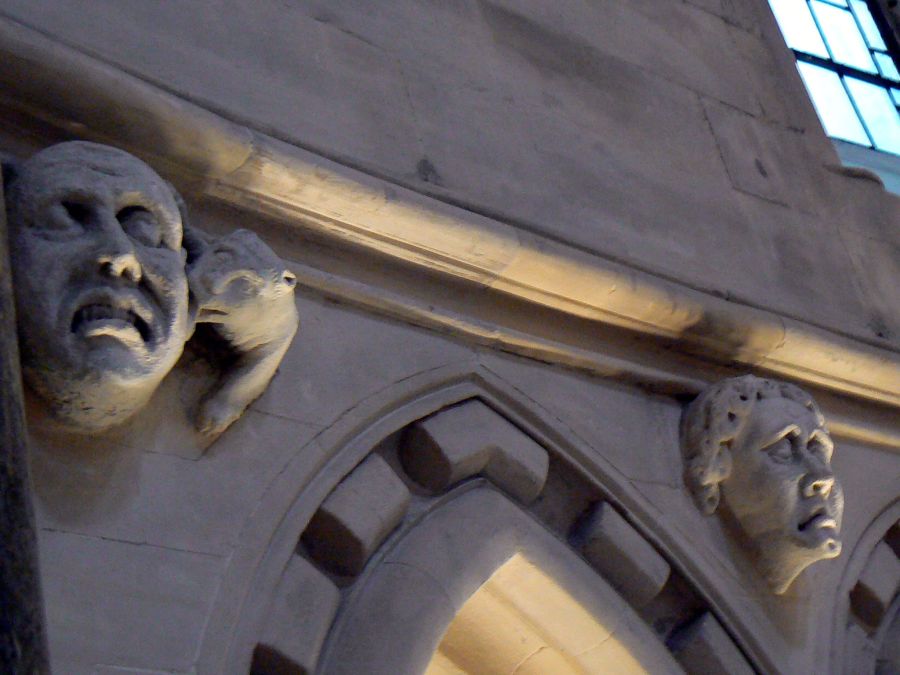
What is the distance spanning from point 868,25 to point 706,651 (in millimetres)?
3387

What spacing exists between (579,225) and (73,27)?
116 cm

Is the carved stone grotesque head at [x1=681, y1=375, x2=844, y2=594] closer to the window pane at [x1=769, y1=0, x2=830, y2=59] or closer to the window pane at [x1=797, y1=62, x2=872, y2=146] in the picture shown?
the window pane at [x1=797, y1=62, x2=872, y2=146]

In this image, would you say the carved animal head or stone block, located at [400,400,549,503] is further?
stone block, located at [400,400,549,503]

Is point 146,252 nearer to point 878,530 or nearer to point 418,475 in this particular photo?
point 418,475

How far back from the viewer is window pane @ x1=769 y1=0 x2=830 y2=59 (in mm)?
4859

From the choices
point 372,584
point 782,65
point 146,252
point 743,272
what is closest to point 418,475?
point 372,584

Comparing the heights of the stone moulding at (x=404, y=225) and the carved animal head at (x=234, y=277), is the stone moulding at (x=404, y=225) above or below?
above

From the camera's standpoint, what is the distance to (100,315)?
6.24 ft

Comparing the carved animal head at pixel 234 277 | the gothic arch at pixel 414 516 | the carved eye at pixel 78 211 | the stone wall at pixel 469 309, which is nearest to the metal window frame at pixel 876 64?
the stone wall at pixel 469 309

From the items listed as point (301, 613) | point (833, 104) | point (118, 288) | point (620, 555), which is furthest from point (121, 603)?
point (833, 104)

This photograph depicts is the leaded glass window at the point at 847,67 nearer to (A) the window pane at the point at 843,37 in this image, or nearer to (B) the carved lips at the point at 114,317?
(A) the window pane at the point at 843,37

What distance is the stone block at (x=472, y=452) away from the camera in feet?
8.07

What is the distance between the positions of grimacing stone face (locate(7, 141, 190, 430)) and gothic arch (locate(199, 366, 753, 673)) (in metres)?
0.33

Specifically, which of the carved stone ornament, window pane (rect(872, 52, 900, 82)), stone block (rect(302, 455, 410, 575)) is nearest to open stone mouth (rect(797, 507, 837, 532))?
stone block (rect(302, 455, 410, 575))
